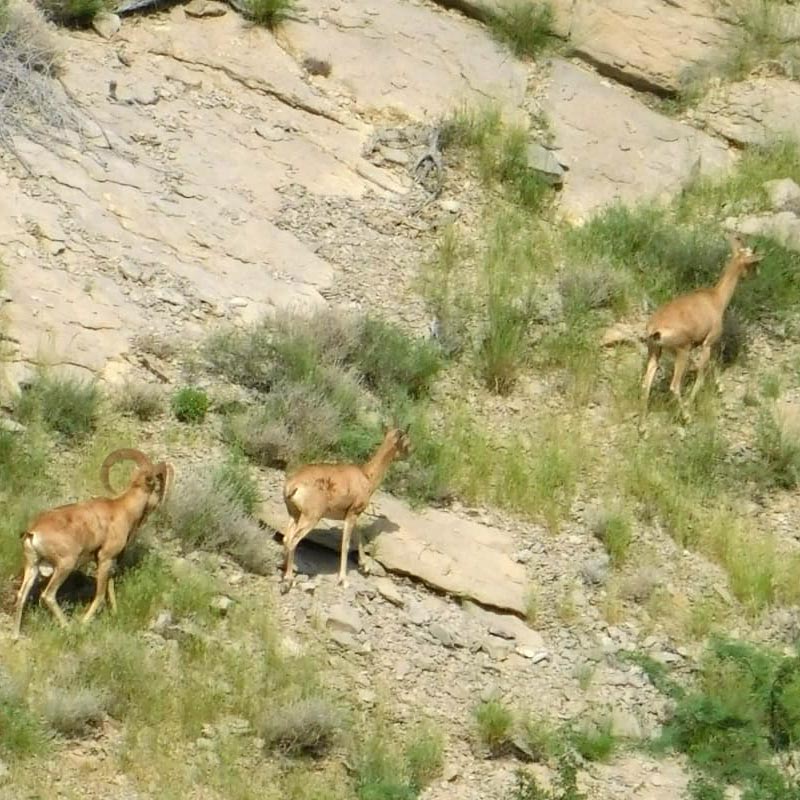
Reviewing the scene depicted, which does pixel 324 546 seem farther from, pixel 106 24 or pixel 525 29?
pixel 525 29

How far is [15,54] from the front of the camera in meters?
17.3

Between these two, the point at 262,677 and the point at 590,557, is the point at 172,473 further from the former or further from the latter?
the point at 590,557

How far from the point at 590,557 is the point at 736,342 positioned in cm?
380

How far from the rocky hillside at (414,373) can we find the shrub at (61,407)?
41 mm

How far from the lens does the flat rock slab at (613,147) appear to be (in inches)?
725

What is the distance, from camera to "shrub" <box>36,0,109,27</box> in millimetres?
18344

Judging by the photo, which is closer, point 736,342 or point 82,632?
point 82,632

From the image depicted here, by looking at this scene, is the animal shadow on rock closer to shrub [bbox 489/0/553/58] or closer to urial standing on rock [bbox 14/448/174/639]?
urial standing on rock [bbox 14/448/174/639]

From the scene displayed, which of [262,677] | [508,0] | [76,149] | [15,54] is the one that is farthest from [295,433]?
[508,0]

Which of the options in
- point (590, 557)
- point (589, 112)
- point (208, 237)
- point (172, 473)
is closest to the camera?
point (172, 473)

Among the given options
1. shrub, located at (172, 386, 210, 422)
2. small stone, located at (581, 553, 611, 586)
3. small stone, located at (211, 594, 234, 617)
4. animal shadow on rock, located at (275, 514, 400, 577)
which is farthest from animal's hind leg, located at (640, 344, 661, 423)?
small stone, located at (211, 594, 234, 617)

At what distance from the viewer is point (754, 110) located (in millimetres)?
19594

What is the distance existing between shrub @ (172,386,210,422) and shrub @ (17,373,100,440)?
28.3 inches

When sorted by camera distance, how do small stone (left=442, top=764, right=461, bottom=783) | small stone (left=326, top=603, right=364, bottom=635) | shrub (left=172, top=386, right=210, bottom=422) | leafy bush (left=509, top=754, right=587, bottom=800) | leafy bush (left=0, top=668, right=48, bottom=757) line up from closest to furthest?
leafy bush (left=509, top=754, right=587, bottom=800), leafy bush (left=0, top=668, right=48, bottom=757), small stone (left=442, top=764, right=461, bottom=783), small stone (left=326, top=603, right=364, bottom=635), shrub (left=172, top=386, right=210, bottom=422)
